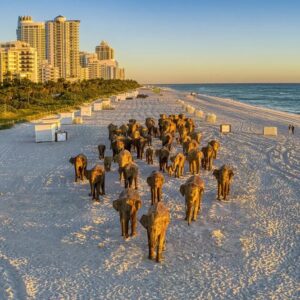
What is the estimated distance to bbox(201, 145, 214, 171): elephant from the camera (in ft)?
67.1

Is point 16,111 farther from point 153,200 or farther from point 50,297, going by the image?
point 50,297

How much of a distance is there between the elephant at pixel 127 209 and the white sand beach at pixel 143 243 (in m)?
0.30

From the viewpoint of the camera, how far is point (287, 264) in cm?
1083

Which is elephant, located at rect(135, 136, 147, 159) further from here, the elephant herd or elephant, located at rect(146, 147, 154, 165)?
elephant, located at rect(146, 147, 154, 165)

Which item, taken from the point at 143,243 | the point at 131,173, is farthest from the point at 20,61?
the point at 143,243

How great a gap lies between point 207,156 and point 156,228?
34.2 ft

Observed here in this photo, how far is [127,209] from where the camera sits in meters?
11.8

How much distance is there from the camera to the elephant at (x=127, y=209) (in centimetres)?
1179

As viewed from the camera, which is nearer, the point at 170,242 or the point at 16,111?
the point at 170,242

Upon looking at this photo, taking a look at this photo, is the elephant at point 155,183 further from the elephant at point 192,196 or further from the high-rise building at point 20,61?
the high-rise building at point 20,61

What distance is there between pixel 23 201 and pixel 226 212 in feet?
23.7

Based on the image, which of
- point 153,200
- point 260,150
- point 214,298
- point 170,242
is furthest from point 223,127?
point 214,298

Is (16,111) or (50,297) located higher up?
(16,111)

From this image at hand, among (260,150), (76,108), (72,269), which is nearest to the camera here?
(72,269)
